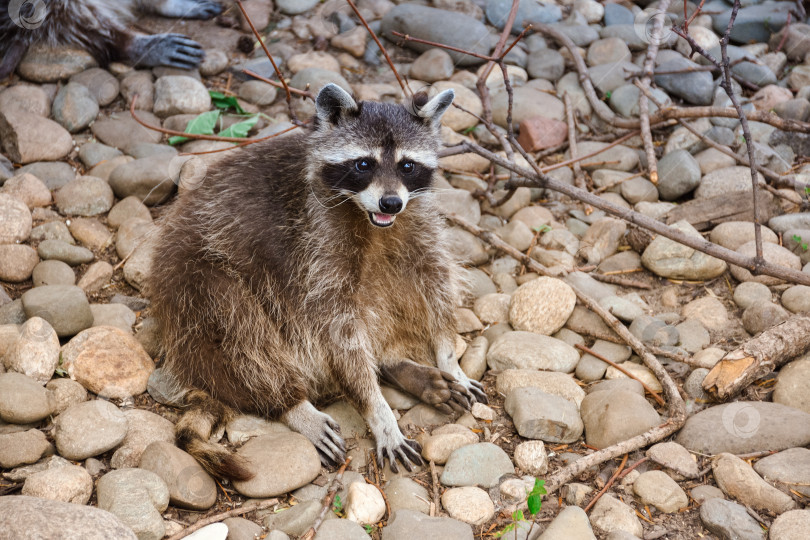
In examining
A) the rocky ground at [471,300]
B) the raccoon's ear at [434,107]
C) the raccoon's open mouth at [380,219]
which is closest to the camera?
the rocky ground at [471,300]

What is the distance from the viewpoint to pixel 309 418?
3449 millimetres

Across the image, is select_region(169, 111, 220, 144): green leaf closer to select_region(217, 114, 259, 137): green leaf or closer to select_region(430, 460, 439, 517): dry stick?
select_region(217, 114, 259, 137): green leaf

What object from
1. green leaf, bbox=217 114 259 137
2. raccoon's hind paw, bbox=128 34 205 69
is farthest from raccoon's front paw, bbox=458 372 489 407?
raccoon's hind paw, bbox=128 34 205 69

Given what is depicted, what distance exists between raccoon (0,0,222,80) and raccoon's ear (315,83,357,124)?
7.77 feet

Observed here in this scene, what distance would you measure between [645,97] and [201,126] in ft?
9.67

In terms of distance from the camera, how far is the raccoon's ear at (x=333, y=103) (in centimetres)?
328

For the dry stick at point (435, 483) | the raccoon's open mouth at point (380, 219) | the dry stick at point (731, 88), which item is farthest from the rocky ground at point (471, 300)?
the raccoon's open mouth at point (380, 219)

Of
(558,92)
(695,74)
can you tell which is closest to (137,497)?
(558,92)

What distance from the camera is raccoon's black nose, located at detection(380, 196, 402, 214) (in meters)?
3.10

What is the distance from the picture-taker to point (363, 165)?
3.29 m

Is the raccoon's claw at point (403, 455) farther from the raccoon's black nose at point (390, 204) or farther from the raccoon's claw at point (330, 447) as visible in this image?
the raccoon's black nose at point (390, 204)

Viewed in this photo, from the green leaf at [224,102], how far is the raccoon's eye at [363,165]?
2175mm

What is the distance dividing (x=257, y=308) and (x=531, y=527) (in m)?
1.63

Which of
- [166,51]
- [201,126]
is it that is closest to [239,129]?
[201,126]
